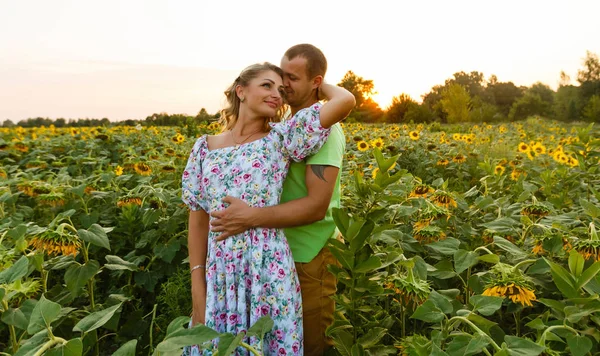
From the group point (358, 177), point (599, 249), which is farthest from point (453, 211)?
point (358, 177)

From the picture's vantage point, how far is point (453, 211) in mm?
2230

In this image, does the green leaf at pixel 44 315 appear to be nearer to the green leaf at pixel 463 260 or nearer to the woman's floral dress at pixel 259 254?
the woman's floral dress at pixel 259 254

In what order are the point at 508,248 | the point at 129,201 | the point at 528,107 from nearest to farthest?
the point at 508,248 → the point at 129,201 → the point at 528,107

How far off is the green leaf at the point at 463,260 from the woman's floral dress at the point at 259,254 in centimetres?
55

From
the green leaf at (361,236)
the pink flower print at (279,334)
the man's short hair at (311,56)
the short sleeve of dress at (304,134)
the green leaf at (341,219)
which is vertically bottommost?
the pink flower print at (279,334)

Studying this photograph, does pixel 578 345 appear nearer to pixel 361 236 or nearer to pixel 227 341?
pixel 361 236

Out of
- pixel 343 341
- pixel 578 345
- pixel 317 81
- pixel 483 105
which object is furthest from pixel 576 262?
pixel 483 105

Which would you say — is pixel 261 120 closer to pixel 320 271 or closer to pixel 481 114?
pixel 320 271

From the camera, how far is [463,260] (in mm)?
1457

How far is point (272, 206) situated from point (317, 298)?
39cm

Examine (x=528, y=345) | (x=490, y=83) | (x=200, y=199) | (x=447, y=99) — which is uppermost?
(x=490, y=83)

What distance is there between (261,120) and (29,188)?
1.89 meters

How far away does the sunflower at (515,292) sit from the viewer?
1.35 meters

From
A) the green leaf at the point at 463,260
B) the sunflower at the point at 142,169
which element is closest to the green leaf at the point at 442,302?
the green leaf at the point at 463,260
